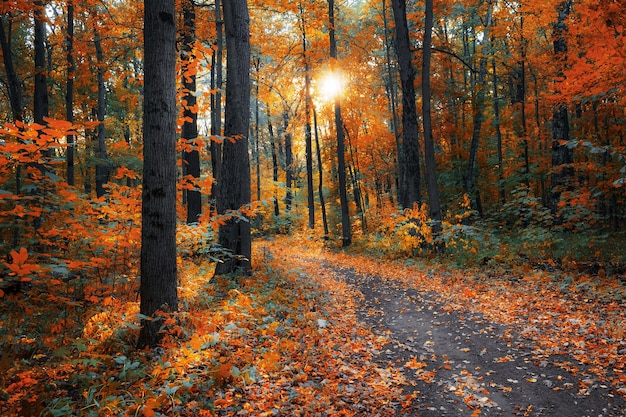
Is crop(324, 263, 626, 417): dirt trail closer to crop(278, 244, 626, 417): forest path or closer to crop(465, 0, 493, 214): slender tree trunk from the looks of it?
crop(278, 244, 626, 417): forest path

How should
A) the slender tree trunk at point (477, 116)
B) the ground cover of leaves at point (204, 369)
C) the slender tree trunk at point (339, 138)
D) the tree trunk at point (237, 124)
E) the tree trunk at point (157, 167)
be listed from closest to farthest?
the ground cover of leaves at point (204, 369)
the tree trunk at point (157, 167)
the tree trunk at point (237, 124)
the slender tree trunk at point (339, 138)
the slender tree trunk at point (477, 116)

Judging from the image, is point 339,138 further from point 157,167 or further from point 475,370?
point 475,370

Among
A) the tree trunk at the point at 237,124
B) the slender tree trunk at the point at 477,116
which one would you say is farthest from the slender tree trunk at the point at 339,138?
the tree trunk at the point at 237,124

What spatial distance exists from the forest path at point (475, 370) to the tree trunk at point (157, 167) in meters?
3.34

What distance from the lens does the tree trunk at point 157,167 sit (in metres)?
4.74

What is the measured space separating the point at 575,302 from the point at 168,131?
771 cm

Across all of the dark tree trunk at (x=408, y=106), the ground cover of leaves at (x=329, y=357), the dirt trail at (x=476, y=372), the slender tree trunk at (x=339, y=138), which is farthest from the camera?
the slender tree trunk at (x=339, y=138)

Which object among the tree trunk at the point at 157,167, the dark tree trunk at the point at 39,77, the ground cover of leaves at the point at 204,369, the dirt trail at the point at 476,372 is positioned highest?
the dark tree trunk at the point at 39,77

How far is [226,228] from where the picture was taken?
10.6m

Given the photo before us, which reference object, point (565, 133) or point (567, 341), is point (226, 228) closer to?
point (567, 341)

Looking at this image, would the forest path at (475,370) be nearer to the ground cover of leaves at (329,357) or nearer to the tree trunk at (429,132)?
the ground cover of leaves at (329,357)

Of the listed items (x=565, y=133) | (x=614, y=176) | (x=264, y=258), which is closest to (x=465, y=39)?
(x=565, y=133)

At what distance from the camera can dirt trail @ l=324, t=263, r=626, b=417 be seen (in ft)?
13.1

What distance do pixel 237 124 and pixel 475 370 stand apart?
23.5 ft
